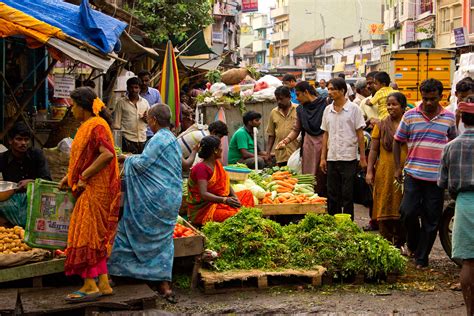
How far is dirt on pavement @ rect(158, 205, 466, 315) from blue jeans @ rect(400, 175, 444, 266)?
17.5 inches

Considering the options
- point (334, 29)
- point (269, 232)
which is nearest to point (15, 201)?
point (269, 232)

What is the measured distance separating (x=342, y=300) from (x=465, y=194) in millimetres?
1550

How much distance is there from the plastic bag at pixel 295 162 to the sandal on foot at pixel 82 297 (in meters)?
6.21

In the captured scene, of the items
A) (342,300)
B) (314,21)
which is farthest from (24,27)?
(314,21)

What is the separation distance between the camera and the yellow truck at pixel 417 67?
27.0 meters

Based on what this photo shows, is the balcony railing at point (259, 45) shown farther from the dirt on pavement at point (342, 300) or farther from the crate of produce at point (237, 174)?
the dirt on pavement at point (342, 300)

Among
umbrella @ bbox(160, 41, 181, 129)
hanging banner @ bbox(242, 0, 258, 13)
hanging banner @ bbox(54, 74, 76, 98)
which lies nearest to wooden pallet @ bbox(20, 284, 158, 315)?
umbrella @ bbox(160, 41, 181, 129)

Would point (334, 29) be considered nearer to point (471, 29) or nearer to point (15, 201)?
point (471, 29)

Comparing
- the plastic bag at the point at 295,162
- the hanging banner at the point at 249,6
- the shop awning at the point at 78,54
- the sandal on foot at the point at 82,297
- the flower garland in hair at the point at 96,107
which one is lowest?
the sandal on foot at the point at 82,297

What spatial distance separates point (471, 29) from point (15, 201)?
39.7 m

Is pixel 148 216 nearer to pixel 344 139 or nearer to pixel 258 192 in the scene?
pixel 258 192

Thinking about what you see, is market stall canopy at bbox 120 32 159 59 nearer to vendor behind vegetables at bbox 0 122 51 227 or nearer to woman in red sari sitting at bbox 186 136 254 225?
vendor behind vegetables at bbox 0 122 51 227

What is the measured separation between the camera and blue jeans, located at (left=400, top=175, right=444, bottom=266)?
8.37 meters

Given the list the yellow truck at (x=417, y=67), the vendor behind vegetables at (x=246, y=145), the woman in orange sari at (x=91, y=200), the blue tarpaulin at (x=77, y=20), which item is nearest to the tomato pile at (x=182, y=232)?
the woman in orange sari at (x=91, y=200)
